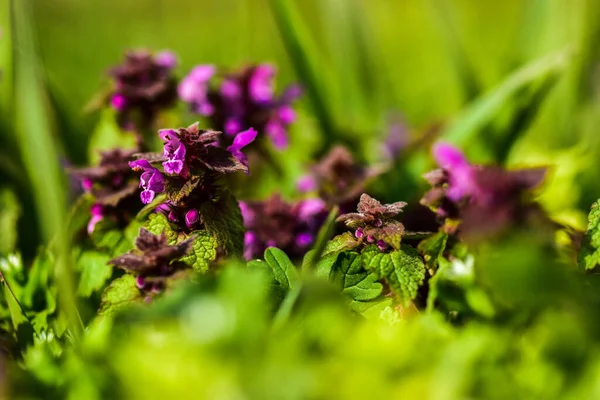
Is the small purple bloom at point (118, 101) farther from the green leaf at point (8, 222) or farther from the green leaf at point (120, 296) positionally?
the green leaf at point (120, 296)

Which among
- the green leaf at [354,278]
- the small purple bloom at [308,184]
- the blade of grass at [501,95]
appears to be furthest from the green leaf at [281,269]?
the blade of grass at [501,95]

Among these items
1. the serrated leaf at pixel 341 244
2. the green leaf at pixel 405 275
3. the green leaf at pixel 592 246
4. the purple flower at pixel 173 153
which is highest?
the purple flower at pixel 173 153

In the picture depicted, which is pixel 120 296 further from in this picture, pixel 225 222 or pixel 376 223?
pixel 376 223

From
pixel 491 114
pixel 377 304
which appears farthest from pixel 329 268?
pixel 491 114

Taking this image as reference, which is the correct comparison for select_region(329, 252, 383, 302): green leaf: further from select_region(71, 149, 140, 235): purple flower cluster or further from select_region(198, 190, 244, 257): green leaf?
select_region(71, 149, 140, 235): purple flower cluster

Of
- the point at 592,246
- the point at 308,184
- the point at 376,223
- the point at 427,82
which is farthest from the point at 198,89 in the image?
the point at 427,82
